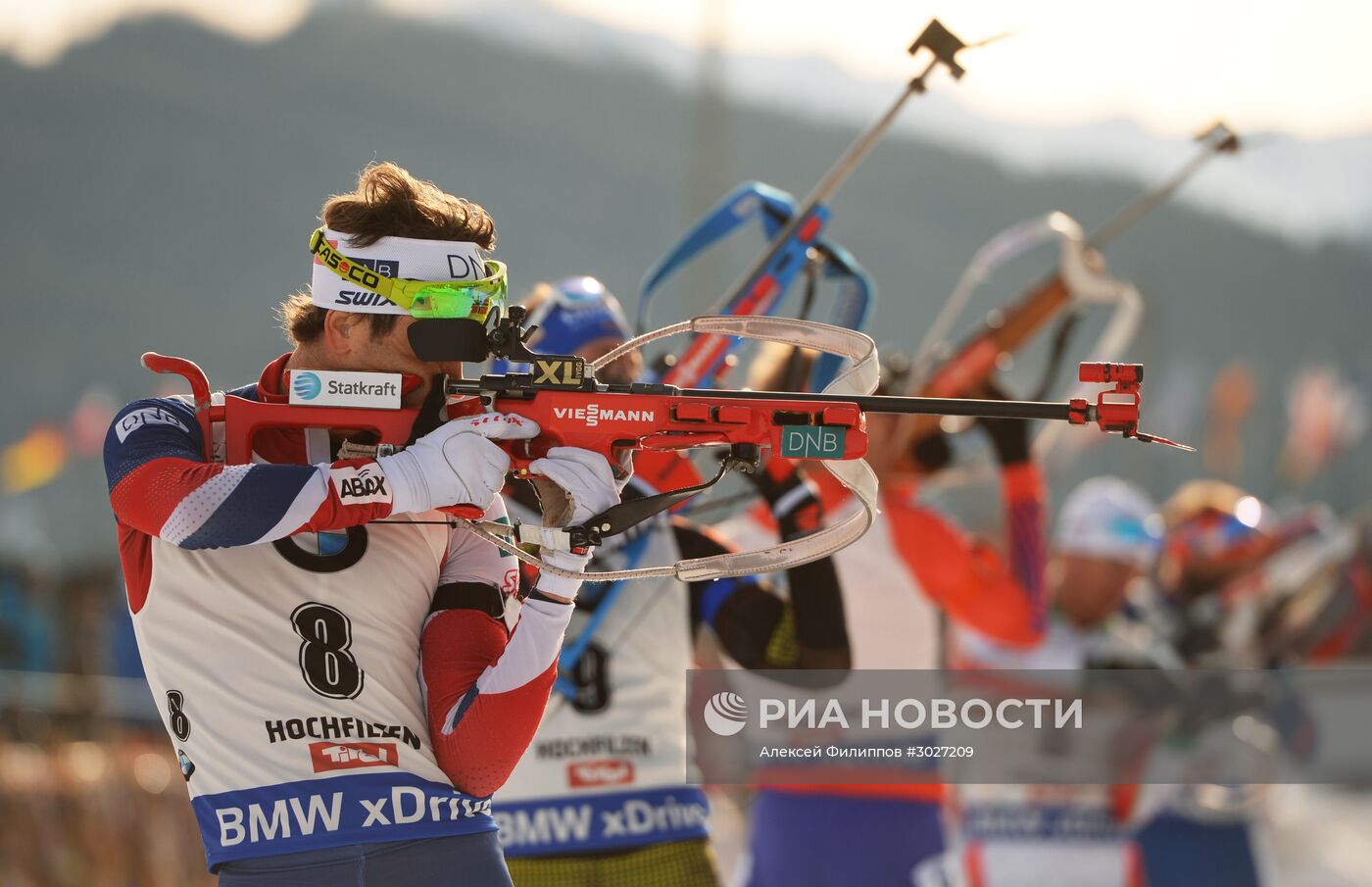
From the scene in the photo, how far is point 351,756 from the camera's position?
242 centimetres

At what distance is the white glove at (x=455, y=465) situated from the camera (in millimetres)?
2344

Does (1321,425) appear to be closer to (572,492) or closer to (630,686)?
(630,686)

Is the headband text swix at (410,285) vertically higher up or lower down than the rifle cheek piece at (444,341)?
higher up

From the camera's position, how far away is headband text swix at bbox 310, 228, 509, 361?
2.49 metres

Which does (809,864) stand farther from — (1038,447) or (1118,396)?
(1118,396)

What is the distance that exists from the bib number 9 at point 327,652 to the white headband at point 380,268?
49cm

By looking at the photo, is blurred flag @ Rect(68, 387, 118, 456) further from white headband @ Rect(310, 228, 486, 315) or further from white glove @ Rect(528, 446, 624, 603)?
white glove @ Rect(528, 446, 624, 603)

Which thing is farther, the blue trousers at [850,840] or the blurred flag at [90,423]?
the blurred flag at [90,423]

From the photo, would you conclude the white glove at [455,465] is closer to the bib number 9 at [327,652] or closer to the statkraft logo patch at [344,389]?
the statkraft logo patch at [344,389]

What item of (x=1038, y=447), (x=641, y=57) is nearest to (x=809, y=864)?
(x=1038, y=447)

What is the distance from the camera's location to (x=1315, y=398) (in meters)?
17.2

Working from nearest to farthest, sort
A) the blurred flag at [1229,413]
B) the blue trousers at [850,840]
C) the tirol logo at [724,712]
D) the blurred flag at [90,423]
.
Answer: the tirol logo at [724,712] < the blue trousers at [850,840] < the blurred flag at [90,423] < the blurred flag at [1229,413]

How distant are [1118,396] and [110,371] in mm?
12915

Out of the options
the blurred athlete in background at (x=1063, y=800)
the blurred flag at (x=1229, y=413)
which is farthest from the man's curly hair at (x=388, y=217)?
the blurred flag at (x=1229, y=413)
